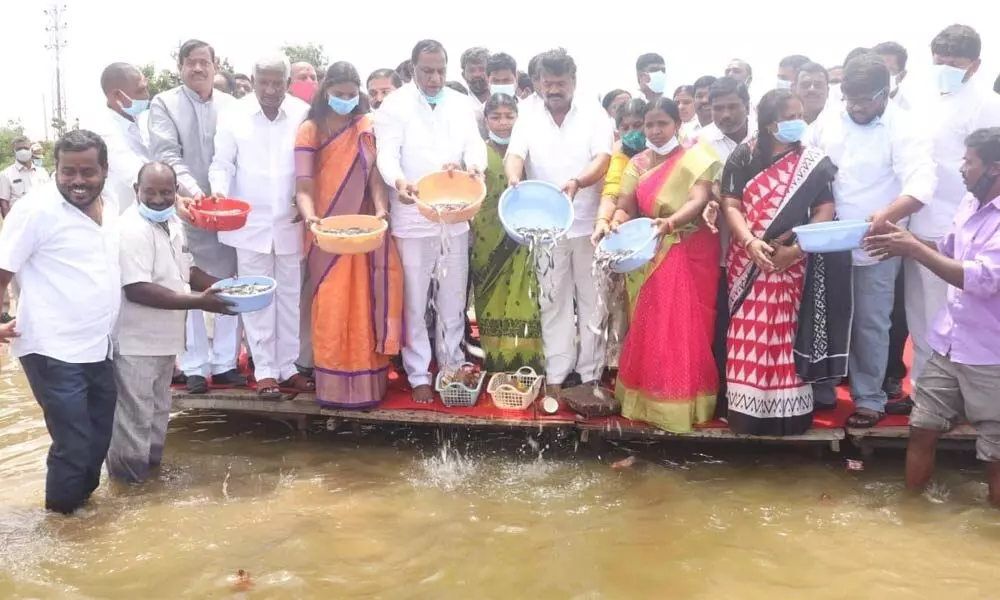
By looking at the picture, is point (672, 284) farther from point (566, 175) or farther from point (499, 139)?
point (499, 139)

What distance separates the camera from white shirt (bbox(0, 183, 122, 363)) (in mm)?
3404

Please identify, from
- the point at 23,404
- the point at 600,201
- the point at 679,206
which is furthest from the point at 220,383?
the point at 679,206

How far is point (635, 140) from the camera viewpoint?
15.0 feet

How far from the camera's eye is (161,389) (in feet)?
13.7

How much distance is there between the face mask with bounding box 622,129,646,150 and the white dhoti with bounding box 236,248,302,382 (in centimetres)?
221

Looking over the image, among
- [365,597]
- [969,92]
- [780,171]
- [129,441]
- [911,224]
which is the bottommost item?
[365,597]

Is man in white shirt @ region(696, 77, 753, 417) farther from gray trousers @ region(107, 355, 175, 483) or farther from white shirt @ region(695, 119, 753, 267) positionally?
gray trousers @ region(107, 355, 175, 483)

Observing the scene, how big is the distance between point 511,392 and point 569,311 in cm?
66

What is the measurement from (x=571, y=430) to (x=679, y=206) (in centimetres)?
155

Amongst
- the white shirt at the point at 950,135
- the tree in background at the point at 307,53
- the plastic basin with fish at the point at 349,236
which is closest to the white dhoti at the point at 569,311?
the plastic basin with fish at the point at 349,236

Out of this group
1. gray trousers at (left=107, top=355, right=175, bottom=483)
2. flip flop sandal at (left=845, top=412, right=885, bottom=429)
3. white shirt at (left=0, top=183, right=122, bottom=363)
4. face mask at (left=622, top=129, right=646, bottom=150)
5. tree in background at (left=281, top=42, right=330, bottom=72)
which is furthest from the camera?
tree in background at (left=281, top=42, right=330, bottom=72)

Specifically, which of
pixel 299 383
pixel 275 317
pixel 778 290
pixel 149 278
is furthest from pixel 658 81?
pixel 149 278

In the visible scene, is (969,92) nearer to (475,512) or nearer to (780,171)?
(780,171)

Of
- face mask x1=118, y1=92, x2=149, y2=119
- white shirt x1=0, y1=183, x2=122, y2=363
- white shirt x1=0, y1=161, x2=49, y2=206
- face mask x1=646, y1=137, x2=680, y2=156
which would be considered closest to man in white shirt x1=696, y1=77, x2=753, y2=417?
face mask x1=646, y1=137, x2=680, y2=156
